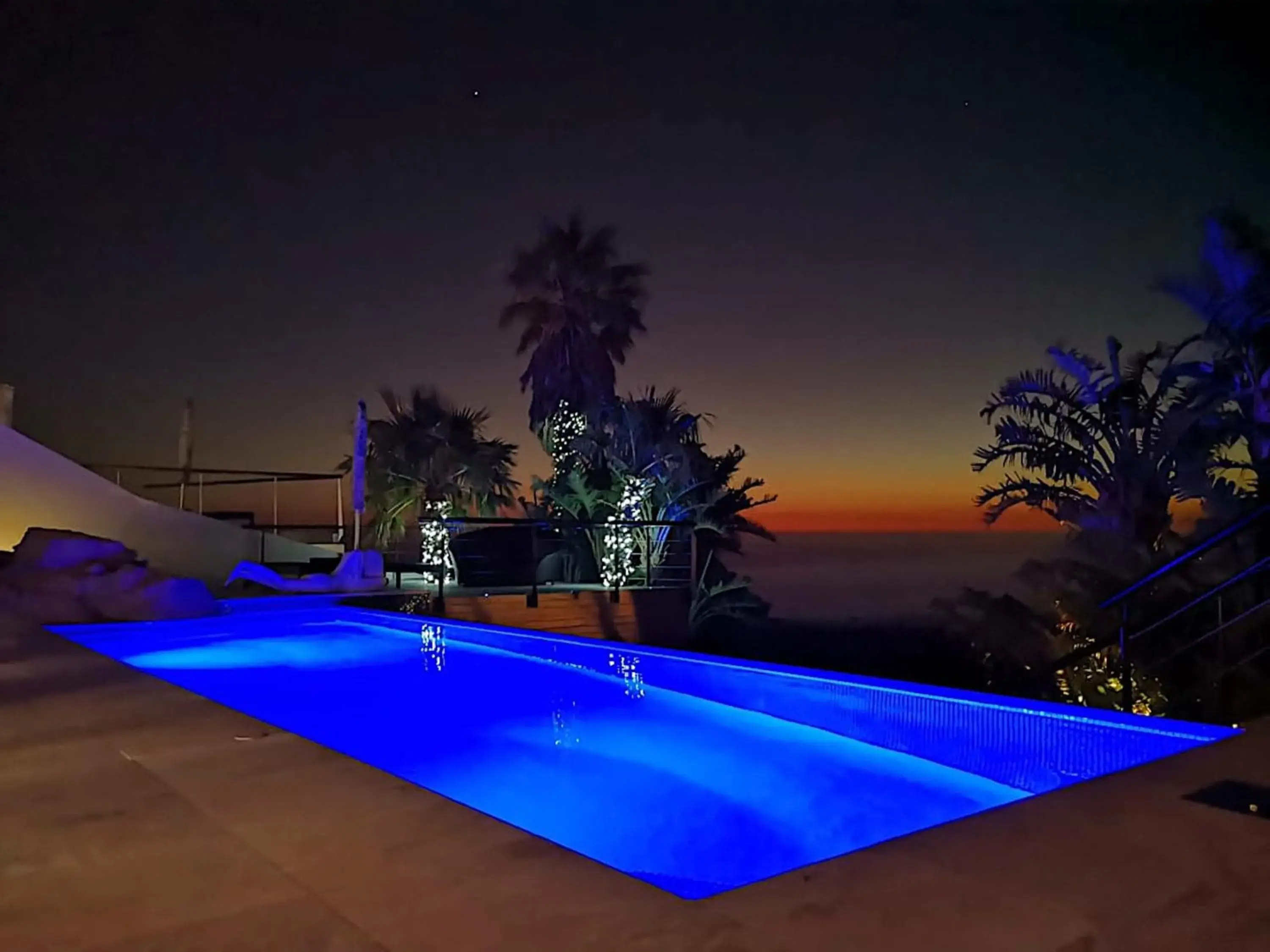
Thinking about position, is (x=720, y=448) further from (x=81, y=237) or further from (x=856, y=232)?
(x=81, y=237)

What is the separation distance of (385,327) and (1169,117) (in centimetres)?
1194

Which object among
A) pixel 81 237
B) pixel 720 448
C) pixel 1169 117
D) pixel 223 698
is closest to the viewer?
pixel 223 698

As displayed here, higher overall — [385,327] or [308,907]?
[385,327]

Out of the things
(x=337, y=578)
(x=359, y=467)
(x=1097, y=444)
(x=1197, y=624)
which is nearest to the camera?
(x=1197, y=624)

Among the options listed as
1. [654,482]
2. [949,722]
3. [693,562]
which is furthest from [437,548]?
[949,722]

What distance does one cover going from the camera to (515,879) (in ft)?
5.78

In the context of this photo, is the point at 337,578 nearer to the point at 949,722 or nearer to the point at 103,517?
the point at 103,517

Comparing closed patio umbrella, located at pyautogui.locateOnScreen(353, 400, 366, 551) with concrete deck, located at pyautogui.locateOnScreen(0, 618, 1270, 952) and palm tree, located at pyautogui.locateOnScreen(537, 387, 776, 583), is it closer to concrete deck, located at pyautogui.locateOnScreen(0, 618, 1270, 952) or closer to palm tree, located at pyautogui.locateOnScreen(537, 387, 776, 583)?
palm tree, located at pyautogui.locateOnScreen(537, 387, 776, 583)

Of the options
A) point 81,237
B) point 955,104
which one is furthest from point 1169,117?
point 81,237

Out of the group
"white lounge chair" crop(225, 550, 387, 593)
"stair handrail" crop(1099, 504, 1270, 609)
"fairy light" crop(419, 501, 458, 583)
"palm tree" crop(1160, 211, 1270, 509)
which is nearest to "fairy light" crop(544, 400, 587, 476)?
"fairy light" crop(419, 501, 458, 583)

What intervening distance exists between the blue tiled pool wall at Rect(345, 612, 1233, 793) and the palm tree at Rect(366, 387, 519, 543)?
9948 mm

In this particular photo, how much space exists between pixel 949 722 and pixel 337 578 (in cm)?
773

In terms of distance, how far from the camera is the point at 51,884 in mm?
1802

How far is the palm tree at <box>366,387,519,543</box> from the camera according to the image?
15.4 metres
